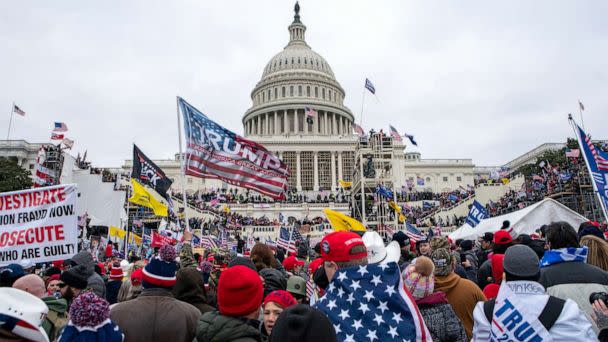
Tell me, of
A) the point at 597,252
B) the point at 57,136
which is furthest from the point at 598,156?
the point at 57,136

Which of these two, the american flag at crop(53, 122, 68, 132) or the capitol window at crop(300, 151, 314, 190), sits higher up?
the capitol window at crop(300, 151, 314, 190)

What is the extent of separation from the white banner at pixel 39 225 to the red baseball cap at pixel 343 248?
5.04 meters

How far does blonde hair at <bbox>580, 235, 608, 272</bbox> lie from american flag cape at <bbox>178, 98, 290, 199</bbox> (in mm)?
7136

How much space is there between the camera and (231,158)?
1124 cm

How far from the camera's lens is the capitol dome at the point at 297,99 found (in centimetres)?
8950

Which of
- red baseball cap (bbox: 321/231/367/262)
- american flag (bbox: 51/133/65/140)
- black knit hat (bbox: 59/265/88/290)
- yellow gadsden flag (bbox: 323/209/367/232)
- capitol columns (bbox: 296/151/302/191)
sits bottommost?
black knit hat (bbox: 59/265/88/290)

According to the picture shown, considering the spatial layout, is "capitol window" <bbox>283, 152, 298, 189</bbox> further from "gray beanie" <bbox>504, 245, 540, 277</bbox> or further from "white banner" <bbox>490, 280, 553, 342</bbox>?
"white banner" <bbox>490, 280, 553, 342</bbox>

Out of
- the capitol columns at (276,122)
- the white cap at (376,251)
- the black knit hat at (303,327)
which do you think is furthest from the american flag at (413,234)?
the capitol columns at (276,122)

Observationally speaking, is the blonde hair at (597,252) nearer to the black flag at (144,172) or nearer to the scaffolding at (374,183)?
the black flag at (144,172)

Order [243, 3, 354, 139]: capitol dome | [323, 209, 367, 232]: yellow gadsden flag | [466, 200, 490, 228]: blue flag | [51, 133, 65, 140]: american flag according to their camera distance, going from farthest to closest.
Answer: [243, 3, 354, 139]: capitol dome
[51, 133, 65, 140]: american flag
[466, 200, 490, 228]: blue flag
[323, 209, 367, 232]: yellow gadsden flag

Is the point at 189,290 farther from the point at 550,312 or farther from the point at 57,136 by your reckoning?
the point at 57,136

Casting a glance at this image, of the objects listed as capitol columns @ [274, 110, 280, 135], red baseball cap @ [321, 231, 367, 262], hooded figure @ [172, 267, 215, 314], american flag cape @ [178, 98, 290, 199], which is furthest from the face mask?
capitol columns @ [274, 110, 280, 135]

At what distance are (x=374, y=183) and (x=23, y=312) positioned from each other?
3933 centimetres

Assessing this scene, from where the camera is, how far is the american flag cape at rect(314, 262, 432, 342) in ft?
A: 10.5
